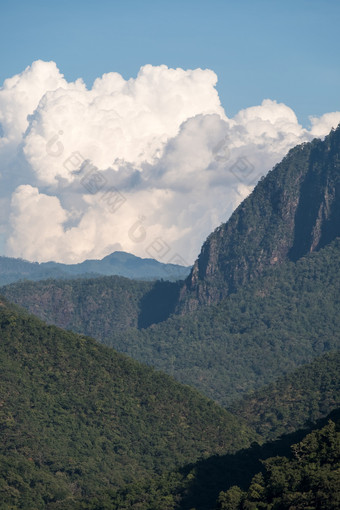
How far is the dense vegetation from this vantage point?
98.8 metres

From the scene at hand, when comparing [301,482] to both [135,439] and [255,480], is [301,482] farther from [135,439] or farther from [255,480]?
[135,439]

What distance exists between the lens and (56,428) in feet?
546

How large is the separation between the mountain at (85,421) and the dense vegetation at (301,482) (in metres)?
30.1

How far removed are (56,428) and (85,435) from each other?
16.8 feet

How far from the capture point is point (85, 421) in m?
171

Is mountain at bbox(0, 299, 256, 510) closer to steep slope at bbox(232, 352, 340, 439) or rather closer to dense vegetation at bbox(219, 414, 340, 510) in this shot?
steep slope at bbox(232, 352, 340, 439)

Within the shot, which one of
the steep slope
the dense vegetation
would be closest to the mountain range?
the dense vegetation

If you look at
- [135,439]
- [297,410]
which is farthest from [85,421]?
[297,410]

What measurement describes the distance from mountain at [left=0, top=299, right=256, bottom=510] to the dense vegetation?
3007cm

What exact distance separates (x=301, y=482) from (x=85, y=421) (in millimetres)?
71054

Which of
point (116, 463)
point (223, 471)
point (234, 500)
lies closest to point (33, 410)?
point (116, 463)

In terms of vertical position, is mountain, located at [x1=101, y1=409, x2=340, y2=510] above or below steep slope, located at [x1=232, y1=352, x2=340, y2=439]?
below

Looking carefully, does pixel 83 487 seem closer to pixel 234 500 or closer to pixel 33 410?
pixel 33 410

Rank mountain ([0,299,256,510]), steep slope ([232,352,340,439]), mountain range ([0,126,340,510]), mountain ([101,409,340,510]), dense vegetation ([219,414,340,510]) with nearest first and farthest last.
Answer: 1. dense vegetation ([219,414,340,510])
2. mountain ([101,409,340,510])
3. mountain range ([0,126,340,510])
4. mountain ([0,299,256,510])
5. steep slope ([232,352,340,439])
